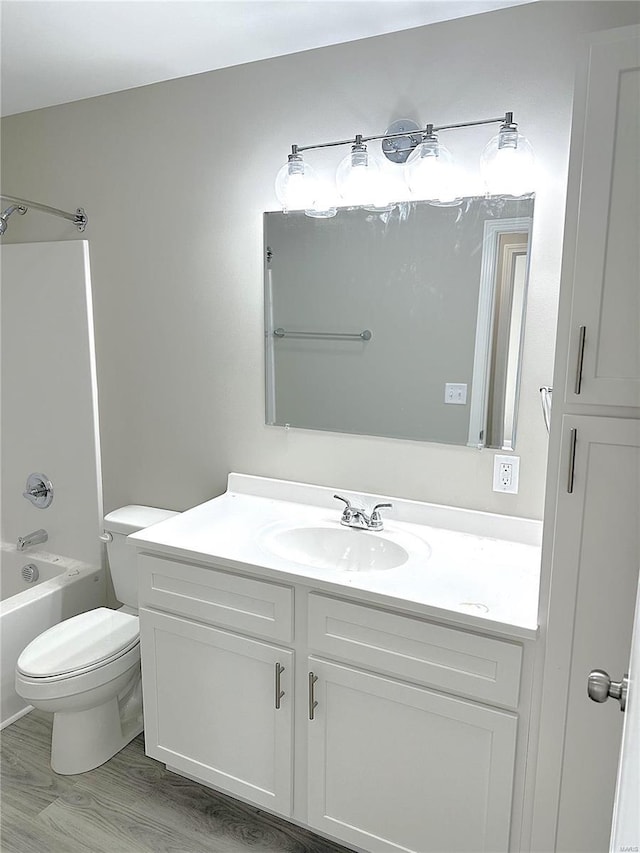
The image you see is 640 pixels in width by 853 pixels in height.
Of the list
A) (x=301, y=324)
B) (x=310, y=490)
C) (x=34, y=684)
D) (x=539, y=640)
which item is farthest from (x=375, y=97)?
(x=34, y=684)

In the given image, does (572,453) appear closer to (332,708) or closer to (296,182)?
(332,708)

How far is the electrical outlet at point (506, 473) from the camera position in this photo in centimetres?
193

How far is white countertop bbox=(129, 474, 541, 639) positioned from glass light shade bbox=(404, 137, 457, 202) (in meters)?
0.96

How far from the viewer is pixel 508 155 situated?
1.73 meters

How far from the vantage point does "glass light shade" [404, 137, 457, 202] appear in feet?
6.07

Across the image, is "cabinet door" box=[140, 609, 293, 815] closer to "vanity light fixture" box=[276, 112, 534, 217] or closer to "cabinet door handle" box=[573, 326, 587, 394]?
"cabinet door handle" box=[573, 326, 587, 394]

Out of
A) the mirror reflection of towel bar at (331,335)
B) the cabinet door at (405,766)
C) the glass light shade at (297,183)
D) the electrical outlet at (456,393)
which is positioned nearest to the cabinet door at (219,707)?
the cabinet door at (405,766)

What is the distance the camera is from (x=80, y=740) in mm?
2150

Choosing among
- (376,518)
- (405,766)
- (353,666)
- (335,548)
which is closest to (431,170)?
(376,518)

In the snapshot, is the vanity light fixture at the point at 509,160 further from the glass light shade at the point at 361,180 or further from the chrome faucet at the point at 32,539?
the chrome faucet at the point at 32,539

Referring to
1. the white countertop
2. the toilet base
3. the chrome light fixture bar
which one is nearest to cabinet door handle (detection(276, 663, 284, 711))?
the white countertop

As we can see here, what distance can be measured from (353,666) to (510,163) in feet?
4.60

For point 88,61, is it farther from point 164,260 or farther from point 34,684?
point 34,684

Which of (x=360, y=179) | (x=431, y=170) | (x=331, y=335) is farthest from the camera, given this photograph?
(x=331, y=335)
